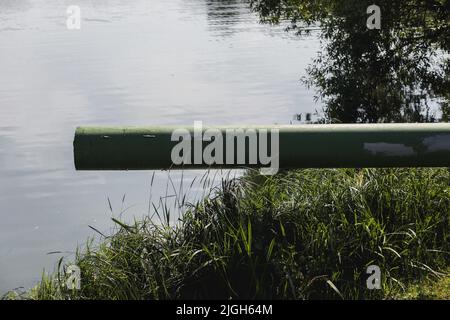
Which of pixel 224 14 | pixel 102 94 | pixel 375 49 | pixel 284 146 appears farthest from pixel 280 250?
pixel 224 14

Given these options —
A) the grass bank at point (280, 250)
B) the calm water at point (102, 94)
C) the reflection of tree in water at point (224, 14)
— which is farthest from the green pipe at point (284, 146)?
the reflection of tree in water at point (224, 14)

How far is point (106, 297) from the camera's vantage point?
5.62 metres

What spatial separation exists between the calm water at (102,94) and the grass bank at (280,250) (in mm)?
2931

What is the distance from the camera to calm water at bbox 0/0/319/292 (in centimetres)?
1307

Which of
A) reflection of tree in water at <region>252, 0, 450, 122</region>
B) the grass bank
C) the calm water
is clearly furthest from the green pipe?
reflection of tree in water at <region>252, 0, 450, 122</region>

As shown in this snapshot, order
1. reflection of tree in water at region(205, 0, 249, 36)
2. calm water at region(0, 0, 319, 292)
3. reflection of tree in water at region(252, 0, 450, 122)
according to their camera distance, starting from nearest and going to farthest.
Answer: calm water at region(0, 0, 319, 292) → reflection of tree in water at region(252, 0, 450, 122) → reflection of tree in water at region(205, 0, 249, 36)

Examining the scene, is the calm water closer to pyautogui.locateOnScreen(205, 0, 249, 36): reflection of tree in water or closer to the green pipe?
pyautogui.locateOnScreen(205, 0, 249, 36): reflection of tree in water

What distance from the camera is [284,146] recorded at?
564 centimetres

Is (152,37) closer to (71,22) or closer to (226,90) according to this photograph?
(71,22)

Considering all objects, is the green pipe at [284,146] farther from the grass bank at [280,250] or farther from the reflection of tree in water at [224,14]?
the reflection of tree in water at [224,14]

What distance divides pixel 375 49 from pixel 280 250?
1117cm

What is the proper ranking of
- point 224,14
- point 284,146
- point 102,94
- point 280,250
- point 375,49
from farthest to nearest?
1. point 224,14
2. point 102,94
3. point 375,49
4. point 280,250
5. point 284,146

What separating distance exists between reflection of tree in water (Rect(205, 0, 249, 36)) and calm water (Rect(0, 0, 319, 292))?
0.63ft

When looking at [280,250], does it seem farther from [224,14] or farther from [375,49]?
[224,14]
